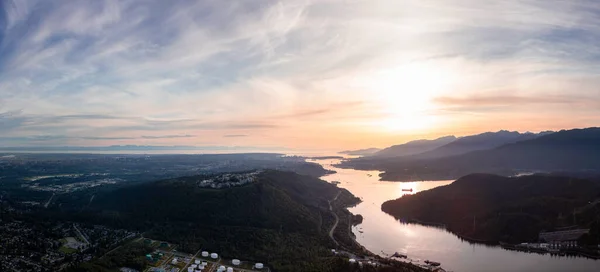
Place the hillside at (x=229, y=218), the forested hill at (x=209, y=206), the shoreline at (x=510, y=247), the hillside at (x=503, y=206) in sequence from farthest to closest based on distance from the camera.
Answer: the hillside at (x=503, y=206) → the forested hill at (x=209, y=206) → the shoreline at (x=510, y=247) → the hillside at (x=229, y=218)

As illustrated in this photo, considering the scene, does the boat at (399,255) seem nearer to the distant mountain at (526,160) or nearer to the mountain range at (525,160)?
the mountain range at (525,160)

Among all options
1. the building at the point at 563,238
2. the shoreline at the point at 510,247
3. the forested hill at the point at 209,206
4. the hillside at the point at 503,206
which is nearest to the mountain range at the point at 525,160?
the hillside at the point at 503,206

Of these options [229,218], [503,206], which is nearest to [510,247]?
[503,206]

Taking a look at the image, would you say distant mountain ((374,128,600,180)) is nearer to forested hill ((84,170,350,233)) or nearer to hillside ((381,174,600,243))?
hillside ((381,174,600,243))

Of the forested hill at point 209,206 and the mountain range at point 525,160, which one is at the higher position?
the mountain range at point 525,160

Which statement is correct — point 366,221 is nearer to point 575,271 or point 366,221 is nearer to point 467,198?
point 467,198

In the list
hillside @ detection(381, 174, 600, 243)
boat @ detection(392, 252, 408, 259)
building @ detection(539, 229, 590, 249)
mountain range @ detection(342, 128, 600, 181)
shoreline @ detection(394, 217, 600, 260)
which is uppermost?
mountain range @ detection(342, 128, 600, 181)

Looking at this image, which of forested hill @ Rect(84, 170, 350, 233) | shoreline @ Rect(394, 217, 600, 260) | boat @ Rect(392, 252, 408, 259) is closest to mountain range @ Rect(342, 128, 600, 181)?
shoreline @ Rect(394, 217, 600, 260)
